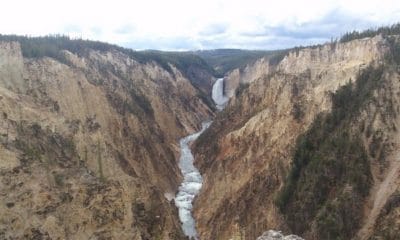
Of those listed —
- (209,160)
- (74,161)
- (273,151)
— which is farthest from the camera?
(209,160)

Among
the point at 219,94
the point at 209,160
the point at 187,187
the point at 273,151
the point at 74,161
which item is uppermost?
the point at 74,161

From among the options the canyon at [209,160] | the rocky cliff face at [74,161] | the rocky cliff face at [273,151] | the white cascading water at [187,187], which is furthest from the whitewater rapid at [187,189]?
the rocky cliff face at [74,161]

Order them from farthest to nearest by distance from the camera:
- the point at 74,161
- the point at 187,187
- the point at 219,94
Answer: the point at 219,94, the point at 187,187, the point at 74,161

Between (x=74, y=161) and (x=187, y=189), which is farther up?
(x=74, y=161)

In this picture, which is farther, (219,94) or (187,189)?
(219,94)

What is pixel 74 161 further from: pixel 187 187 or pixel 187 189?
pixel 187 187

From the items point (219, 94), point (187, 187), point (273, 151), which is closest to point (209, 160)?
point (187, 187)
